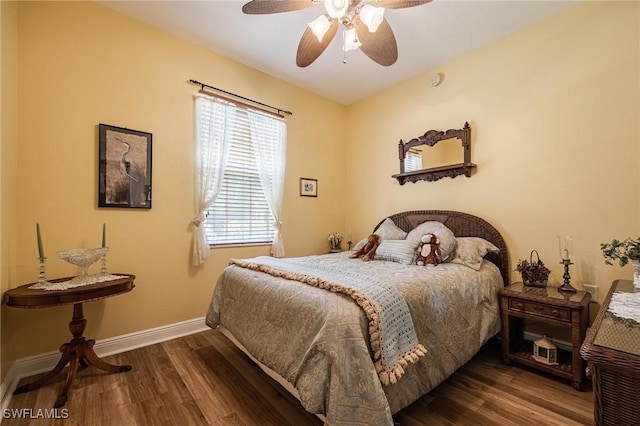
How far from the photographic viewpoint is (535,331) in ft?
8.03

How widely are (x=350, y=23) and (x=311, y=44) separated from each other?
0.32m

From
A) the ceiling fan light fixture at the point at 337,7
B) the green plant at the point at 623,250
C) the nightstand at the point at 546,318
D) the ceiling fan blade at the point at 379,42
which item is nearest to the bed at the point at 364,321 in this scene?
the nightstand at the point at 546,318

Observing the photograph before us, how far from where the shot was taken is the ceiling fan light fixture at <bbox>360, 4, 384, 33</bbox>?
1.75m

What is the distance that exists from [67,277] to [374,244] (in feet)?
8.62

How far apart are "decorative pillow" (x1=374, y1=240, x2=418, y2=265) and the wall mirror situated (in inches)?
41.9

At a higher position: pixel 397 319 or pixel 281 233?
pixel 281 233

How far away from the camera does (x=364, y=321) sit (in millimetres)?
1315

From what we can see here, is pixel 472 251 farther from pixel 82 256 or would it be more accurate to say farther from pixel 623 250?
pixel 82 256

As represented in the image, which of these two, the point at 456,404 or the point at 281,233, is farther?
the point at 281,233

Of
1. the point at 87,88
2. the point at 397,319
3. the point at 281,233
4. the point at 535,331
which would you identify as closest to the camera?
the point at 397,319

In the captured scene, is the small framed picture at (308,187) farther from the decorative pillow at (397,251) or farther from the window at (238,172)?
the decorative pillow at (397,251)

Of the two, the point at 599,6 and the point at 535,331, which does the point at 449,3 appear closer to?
the point at 599,6

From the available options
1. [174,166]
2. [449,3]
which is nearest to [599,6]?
[449,3]

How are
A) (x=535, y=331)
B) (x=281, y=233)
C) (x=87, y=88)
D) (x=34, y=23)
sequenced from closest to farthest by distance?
(x=34, y=23), (x=87, y=88), (x=535, y=331), (x=281, y=233)
